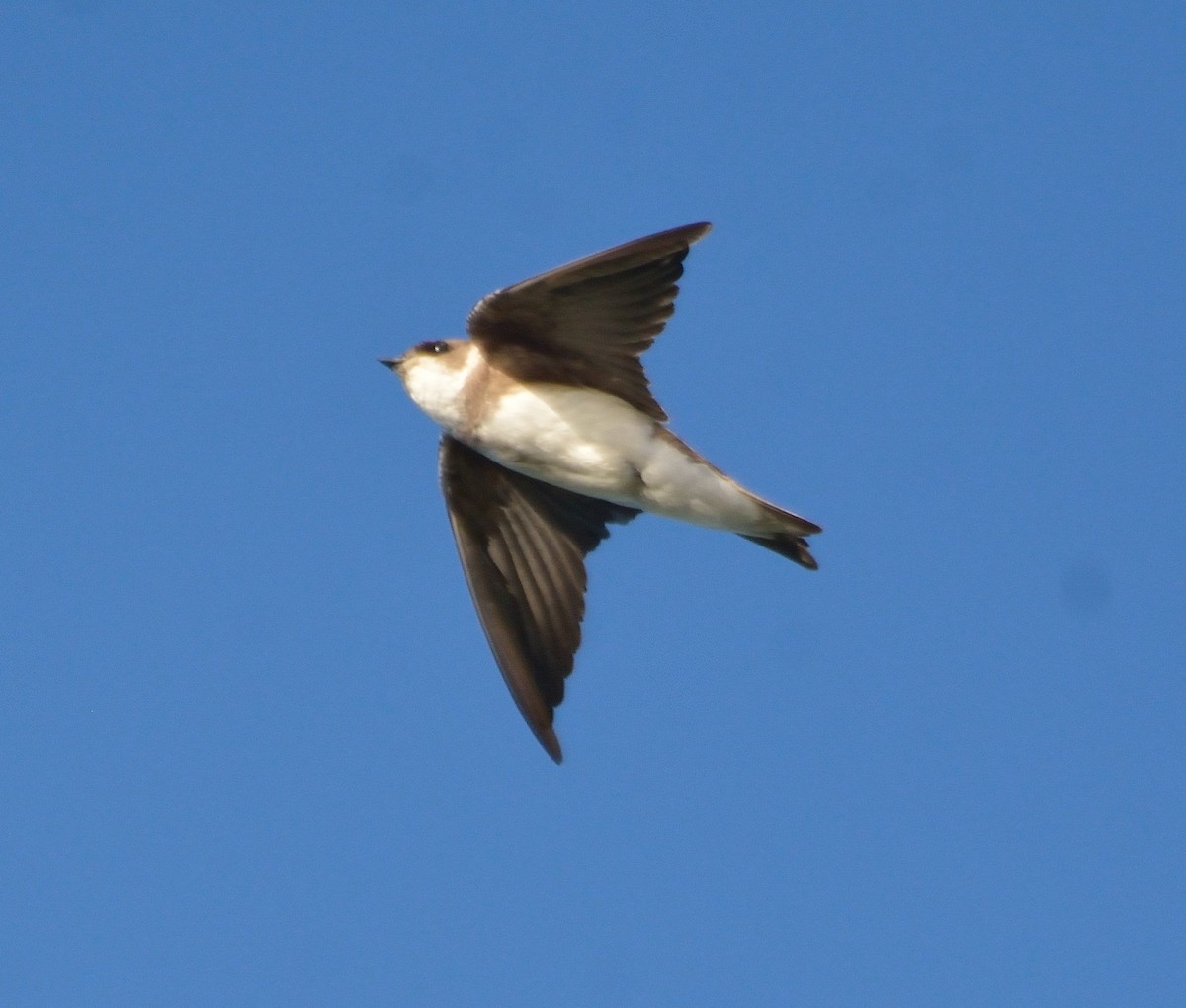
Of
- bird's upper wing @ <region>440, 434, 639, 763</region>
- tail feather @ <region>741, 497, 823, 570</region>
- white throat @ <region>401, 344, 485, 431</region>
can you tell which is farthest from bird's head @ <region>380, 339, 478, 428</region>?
tail feather @ <region>741, 497, 823, 570</region>

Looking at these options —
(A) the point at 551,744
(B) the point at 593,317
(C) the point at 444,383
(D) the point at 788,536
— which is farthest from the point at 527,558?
(B) the point at 593,317

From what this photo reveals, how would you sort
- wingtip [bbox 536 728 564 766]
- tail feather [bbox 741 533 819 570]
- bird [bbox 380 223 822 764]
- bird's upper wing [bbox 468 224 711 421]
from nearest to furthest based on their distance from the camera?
bird's upper wing [bbox 468 224 711 421]
bird [bbox 380 223 822 764]
tail feather [bbox 741 533 819 570]
wingtip [bbox 536 728 564 766]

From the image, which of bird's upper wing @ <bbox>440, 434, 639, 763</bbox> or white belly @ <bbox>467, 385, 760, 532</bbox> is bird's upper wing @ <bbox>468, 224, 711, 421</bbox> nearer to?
white belly @ <bbox>467, 385, 760, 532</bbox>

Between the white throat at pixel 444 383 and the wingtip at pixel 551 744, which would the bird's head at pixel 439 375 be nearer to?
the white throat at pixel 444 383

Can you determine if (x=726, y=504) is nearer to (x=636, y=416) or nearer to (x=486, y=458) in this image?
(x=636, y=416)

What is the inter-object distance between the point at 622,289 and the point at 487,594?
1737 mm

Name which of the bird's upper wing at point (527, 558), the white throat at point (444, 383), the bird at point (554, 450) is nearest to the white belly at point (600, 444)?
the bird at point (554, 450)

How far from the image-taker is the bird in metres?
7.31

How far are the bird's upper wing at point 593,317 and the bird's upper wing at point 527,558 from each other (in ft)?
2.42

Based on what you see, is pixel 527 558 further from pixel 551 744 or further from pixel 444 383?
pixel 444 383

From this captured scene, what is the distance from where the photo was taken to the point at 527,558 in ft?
27.6

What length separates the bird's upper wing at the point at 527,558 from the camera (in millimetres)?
8273

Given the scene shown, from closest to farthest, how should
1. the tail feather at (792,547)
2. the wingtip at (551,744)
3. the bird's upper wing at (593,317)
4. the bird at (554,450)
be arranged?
the bird's upper wing at (593,317)
the bird at (554,450)
the tail feather at (792,547)
the wingtip at (551,744)

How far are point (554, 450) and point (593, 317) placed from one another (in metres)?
0.60
